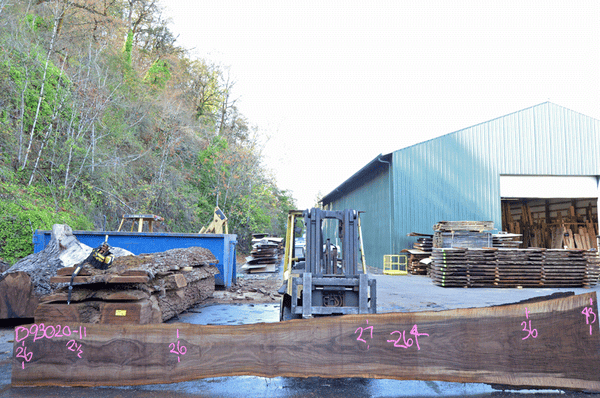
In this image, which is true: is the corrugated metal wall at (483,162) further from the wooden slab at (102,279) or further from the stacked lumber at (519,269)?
the wooden slab at (102,279)

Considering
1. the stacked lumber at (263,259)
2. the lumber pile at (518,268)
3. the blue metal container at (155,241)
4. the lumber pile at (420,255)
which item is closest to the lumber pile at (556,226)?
the lumber pile at (518,268)

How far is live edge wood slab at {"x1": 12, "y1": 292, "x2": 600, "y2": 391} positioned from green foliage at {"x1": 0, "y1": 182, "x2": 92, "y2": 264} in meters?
7.35

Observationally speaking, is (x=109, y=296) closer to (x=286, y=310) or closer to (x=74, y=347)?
(x=74, y=347)

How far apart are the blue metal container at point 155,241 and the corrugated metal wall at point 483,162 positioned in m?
11.0

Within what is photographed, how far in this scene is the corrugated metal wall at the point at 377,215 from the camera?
19945 mm

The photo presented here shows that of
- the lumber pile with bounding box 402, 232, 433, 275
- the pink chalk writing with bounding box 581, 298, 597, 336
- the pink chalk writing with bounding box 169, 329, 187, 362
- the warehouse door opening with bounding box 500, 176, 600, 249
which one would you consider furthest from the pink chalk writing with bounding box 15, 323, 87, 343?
the warehouse door opening with bounding box 500, 176, 600, 249

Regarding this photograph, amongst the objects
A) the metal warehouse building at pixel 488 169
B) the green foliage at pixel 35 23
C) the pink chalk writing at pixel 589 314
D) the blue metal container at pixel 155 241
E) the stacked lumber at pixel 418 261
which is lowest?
the stacked lumber at pixel 418 261

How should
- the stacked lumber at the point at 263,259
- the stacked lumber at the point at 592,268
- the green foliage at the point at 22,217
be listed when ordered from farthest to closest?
1. the stacked lumber at the point at 263,259
2. the stacked lumber at the point at 592,268
3. the green foliage at the point at 22,217

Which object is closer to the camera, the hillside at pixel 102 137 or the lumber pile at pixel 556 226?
the hillside at pixel 102 137

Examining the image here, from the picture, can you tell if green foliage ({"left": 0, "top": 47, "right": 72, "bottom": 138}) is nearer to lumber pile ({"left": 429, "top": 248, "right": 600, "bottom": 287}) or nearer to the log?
the log

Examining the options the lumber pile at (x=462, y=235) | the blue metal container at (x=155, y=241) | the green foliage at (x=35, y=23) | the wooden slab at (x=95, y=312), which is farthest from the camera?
the lumber pile at (x=462, y=235)

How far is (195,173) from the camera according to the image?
24375mm

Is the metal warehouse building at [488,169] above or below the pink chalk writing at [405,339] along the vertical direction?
above

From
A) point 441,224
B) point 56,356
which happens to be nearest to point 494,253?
point 441,224
